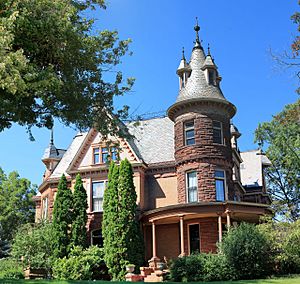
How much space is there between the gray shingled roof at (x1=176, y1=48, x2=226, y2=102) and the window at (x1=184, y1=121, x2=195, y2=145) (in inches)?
62.3

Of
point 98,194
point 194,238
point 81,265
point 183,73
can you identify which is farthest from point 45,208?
point 183,73

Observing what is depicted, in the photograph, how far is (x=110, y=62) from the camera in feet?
59.3

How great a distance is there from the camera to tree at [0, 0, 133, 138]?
1295 centimetres

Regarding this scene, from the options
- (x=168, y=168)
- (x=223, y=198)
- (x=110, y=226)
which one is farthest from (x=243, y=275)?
(x=168, y=168)

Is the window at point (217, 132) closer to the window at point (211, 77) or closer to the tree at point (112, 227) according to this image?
the window at point (211, 77)

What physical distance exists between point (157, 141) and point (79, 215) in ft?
25.0

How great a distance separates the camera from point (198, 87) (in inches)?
1120

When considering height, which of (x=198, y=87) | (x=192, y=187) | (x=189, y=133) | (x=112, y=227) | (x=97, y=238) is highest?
(x=198, y=87)

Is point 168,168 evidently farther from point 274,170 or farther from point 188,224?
point 274,170

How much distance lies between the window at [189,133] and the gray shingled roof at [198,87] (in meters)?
1.58

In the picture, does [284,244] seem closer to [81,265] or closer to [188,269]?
[188,269]

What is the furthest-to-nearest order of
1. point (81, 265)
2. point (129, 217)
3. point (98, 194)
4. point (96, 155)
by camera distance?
1. point (96, 155)
2. point (98, 194)
3. point (129, 217)
4. point (81, 265)

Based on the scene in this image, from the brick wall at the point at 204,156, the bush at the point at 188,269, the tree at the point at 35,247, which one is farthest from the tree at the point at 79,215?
the bush at the point at 188,269

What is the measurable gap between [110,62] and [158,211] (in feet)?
36.2
